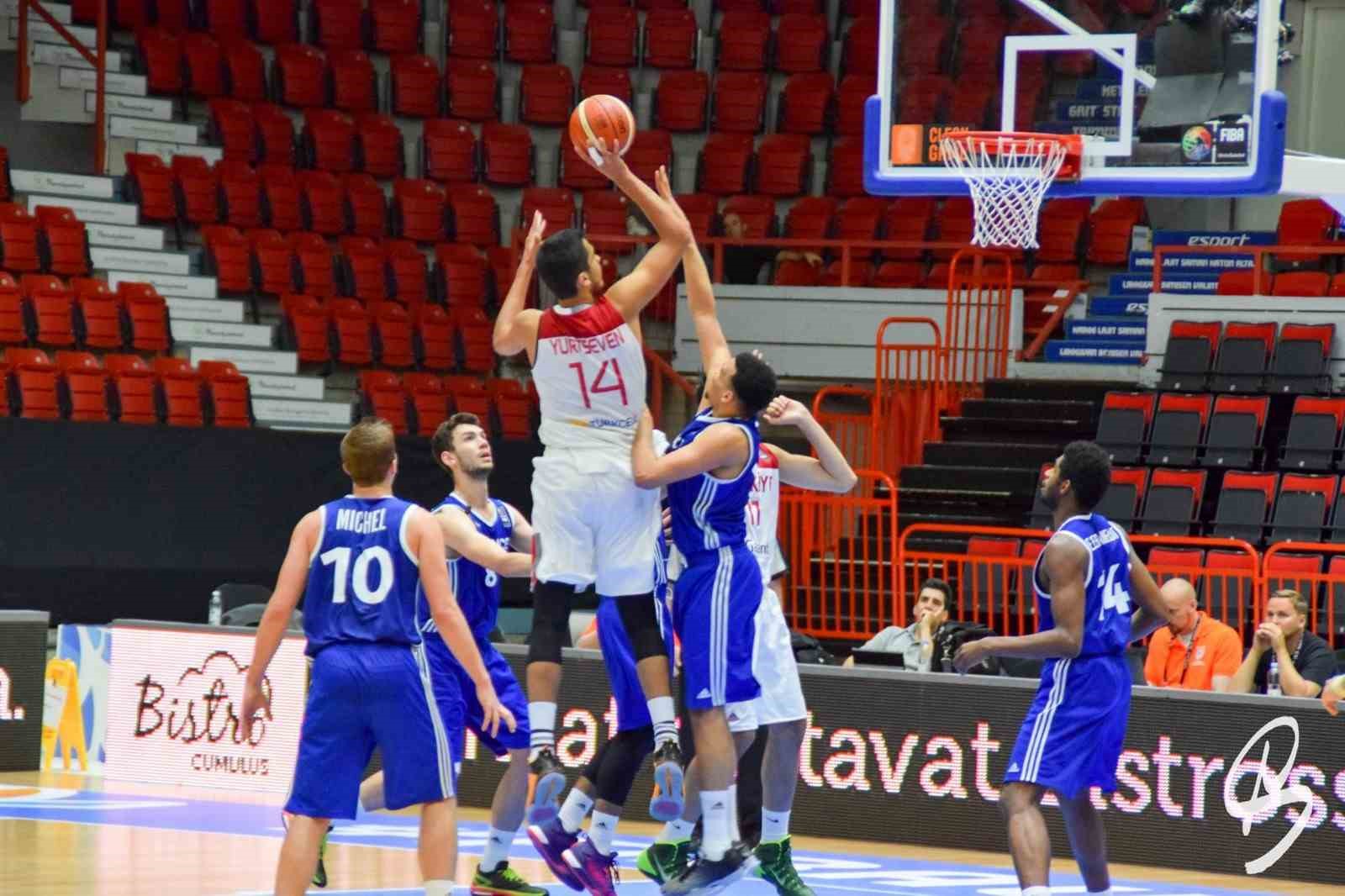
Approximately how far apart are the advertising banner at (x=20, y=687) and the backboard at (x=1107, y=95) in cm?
586

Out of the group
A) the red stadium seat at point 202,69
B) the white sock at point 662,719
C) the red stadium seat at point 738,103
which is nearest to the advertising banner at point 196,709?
the white sock at point 662,719

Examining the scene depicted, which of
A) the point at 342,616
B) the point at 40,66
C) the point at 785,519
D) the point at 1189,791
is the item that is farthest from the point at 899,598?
the point at 40,66

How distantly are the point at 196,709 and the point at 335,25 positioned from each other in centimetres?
1233

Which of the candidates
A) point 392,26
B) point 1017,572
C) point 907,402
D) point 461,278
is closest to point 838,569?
point 1017,572

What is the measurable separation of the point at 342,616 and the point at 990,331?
13.7 metres

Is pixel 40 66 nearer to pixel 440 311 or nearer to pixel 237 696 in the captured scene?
pixel 440 311

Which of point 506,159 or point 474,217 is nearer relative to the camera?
point 474,217

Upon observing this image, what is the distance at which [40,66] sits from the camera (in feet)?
71.1

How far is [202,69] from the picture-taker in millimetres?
22344

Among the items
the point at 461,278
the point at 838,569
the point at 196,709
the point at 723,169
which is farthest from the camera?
the point at 723,169

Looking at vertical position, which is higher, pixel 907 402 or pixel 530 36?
A: pixel 530 36

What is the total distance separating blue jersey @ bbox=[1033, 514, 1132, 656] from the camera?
7.65 meters

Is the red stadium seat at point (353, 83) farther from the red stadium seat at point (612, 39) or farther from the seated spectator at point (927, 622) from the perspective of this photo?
the seated spectator at point (927, 622)

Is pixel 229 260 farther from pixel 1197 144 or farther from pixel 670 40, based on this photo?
pixel 1197 144
